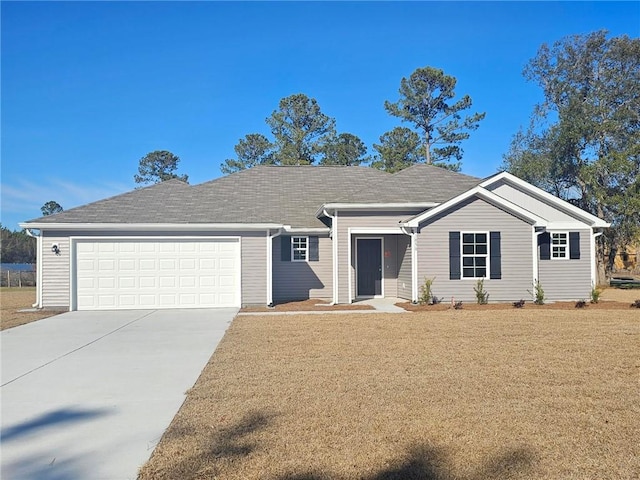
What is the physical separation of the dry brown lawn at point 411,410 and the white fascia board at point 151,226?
6.11 metres

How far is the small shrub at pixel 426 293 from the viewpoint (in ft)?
50.5

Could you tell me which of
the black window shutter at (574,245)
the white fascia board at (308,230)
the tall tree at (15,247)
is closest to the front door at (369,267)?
the white fascia board at (308,230)

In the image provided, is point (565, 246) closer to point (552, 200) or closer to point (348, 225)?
point (552, 200)

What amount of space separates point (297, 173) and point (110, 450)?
1906 cm

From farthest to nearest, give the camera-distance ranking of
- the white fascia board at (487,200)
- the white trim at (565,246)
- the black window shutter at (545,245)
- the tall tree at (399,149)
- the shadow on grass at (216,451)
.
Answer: the tall tree at (399,149)
the white trim at (565,246)
the black window shutter at (545,245)
the white fascia board at (487,200)
the shadow on grass at (216,451)

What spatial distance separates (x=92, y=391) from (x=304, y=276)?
11691 millimetres

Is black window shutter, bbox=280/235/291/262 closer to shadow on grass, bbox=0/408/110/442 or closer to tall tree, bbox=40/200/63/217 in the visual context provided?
shadow on grass, bbox=0/408/110/442

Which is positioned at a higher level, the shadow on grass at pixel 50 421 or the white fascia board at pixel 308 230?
the white fascia board at pixel 308 230

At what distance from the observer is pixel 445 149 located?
37906 millimetres

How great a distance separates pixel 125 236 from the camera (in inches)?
610

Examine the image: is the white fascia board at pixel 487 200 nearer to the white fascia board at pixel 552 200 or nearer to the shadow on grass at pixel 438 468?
the white fascia board at pixel 552 200

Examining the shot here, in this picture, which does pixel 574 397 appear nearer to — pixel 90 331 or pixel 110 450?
pixel 110 450

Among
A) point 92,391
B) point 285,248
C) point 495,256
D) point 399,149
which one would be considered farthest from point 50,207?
point 92,391

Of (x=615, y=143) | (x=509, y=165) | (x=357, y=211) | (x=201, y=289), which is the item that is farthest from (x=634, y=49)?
(x=201, y=289)
